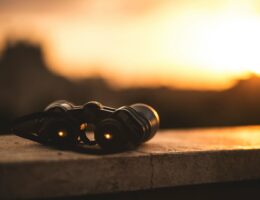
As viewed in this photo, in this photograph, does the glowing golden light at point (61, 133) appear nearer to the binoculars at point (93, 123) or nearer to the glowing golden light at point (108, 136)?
the binoculars at point (93, 123)

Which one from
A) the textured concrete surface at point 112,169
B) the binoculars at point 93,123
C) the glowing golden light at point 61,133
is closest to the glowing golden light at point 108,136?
the binoculars at point 93,123

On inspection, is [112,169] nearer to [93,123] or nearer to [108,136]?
[108,136]

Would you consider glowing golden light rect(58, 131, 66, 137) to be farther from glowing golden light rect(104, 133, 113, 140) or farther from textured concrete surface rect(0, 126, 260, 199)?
glowing golden light rect(104, 133, 113, 140)

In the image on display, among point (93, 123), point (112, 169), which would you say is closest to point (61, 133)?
point (93, 123)

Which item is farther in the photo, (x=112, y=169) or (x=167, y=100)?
(x=167, y=100)

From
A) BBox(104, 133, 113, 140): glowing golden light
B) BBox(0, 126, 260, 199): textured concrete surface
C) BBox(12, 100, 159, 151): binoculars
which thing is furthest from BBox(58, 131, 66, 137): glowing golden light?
BBox(104, 133, 113, 140): glowing golden light

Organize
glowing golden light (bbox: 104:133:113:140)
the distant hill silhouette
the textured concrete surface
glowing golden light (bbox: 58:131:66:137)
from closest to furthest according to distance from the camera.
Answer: the textured concrete surface → glowing golden light (bbox: 104:133:113:140) → glowing golden light (bbox: 58:131:66:137) → the distant hill silhouette

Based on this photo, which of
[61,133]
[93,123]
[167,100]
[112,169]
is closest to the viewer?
[112,169]
